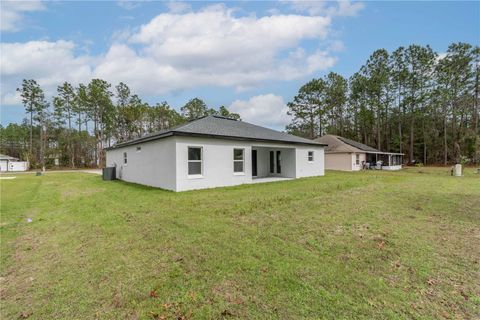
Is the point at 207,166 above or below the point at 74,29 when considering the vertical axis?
below

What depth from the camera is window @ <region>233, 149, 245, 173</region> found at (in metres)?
12.5

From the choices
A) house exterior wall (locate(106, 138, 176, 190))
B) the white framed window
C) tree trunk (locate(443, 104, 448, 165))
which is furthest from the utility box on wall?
tree trunk (locate(443, 104, 448, 165))

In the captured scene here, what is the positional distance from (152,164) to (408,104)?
37.3 metres

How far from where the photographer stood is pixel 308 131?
42719mm

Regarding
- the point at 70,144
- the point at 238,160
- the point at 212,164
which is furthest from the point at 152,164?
the point at 70,144

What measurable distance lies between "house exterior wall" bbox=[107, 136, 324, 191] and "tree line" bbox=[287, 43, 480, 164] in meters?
26.3

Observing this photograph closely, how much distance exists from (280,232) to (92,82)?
44584mm

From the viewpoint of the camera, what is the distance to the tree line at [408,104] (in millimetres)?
31594

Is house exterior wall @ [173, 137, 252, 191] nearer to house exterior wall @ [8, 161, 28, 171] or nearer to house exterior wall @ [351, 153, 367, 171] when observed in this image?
house exterior wall @ [351, 153, 367, 171]

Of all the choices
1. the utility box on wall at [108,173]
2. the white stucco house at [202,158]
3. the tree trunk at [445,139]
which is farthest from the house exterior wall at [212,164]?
the tree trunk at [445,139]

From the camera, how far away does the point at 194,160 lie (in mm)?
10891

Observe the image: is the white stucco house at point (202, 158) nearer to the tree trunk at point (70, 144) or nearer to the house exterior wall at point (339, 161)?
the house exterior wall at point (339, 161)

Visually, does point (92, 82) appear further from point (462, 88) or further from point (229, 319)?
point (462, 88)

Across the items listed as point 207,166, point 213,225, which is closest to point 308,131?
point 207,166
